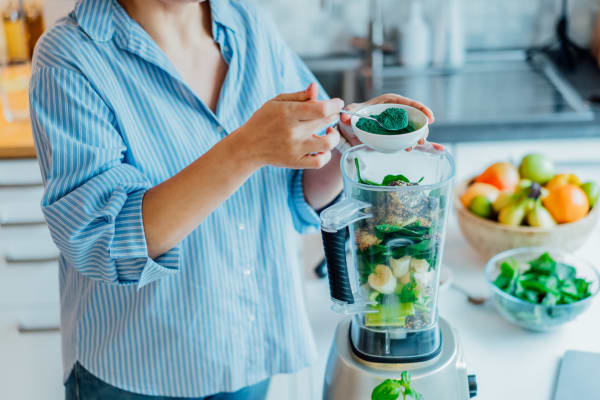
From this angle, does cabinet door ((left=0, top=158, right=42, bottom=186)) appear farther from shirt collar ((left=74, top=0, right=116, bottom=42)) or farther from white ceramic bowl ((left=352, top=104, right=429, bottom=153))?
white ceramic bowl ((left=352, top=104, right=429, bottom=153))

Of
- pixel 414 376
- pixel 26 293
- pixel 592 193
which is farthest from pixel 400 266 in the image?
pixel 26 293

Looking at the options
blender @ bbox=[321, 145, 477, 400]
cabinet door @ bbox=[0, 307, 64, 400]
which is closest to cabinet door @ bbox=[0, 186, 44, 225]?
cabinet door @ bbox=[0, 307, 64, 400]

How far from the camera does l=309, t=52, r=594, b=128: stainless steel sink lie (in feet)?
6.29

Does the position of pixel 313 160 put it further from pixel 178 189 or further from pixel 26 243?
pixel 26 243

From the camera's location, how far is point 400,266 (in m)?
0.84

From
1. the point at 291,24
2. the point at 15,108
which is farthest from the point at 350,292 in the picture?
the point at 291,24

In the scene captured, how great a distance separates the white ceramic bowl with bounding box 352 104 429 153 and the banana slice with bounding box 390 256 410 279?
14cm

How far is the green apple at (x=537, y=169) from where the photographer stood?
1402 mm

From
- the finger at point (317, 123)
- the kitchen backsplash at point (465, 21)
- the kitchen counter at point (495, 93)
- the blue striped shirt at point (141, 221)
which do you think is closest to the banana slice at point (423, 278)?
the finger at point (317, 123)

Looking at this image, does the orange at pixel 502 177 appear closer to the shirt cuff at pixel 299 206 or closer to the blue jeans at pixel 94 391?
the shirt cuff at pixel 299 206

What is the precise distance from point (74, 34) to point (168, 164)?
0.23 meters

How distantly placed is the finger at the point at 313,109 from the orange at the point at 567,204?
629 mm

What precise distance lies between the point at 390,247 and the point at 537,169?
70 centimetres

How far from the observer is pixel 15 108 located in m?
1.97
